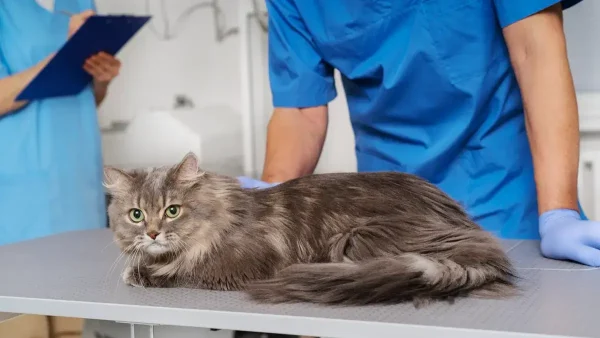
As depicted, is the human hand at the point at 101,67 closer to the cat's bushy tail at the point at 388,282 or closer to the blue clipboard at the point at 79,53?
the blue clipboard at the point at 79,53

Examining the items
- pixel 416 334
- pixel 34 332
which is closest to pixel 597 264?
pixel 416 334

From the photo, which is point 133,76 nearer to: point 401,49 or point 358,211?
point 401,49

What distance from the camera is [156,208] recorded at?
120cm

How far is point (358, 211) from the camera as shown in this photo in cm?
121

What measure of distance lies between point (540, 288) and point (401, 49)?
0.71 metres

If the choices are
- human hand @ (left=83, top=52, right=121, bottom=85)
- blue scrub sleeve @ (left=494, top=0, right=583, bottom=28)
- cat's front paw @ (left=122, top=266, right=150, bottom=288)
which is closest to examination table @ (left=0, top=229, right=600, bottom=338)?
cat's front paw @ (left=122, top=266, right=150, bottom=288)

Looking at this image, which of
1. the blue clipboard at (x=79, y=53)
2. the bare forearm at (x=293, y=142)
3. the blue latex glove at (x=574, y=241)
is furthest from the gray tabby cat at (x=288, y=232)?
the blue clipboard at (x=79, y=53)

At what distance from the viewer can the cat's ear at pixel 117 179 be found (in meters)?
1.25

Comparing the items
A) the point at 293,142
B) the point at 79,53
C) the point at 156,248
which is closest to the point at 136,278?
the point at 156,248

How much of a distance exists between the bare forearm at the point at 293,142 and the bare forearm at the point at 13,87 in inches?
30.8

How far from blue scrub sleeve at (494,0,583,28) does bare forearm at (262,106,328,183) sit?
52cm

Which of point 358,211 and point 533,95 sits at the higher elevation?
point 533,95

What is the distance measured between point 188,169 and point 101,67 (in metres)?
1.20

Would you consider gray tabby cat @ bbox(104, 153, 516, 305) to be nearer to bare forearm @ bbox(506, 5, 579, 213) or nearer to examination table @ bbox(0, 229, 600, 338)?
examination table @ bbox(0, 229, 600, 338)
